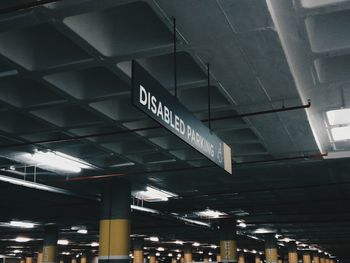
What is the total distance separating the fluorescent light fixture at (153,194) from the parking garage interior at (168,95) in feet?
0.35

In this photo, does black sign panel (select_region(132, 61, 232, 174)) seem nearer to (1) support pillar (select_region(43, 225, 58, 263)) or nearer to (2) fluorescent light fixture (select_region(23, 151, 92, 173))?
(2) fluorescent light fixture (select_region(23, 151, 92, 173))

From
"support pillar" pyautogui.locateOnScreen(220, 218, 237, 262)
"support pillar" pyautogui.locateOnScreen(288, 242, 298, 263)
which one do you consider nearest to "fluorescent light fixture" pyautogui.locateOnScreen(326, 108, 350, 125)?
"support pillar" pyautogui.locateOnScreen(220, 218, 237, 262)

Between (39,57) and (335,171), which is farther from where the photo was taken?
(335,171)

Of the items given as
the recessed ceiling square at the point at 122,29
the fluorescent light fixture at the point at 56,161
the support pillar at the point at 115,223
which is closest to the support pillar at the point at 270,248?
the support pillar at the point at 115,223

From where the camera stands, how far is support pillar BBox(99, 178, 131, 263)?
1312 cm

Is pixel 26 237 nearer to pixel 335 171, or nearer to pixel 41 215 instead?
pixel 41 215

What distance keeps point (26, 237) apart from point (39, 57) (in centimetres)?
2908

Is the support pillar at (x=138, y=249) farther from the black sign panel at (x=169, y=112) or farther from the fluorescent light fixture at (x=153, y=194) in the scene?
the black sign panel at (x=169, y=112)

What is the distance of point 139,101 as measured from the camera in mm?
4246

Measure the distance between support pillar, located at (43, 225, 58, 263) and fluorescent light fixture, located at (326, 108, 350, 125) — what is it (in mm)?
20035

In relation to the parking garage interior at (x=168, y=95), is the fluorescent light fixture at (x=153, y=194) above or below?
below

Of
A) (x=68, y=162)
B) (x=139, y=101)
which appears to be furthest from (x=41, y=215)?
(x=139, y=101)

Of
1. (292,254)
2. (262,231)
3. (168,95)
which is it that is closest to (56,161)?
(168,95)

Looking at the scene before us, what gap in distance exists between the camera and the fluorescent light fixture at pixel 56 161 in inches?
432
